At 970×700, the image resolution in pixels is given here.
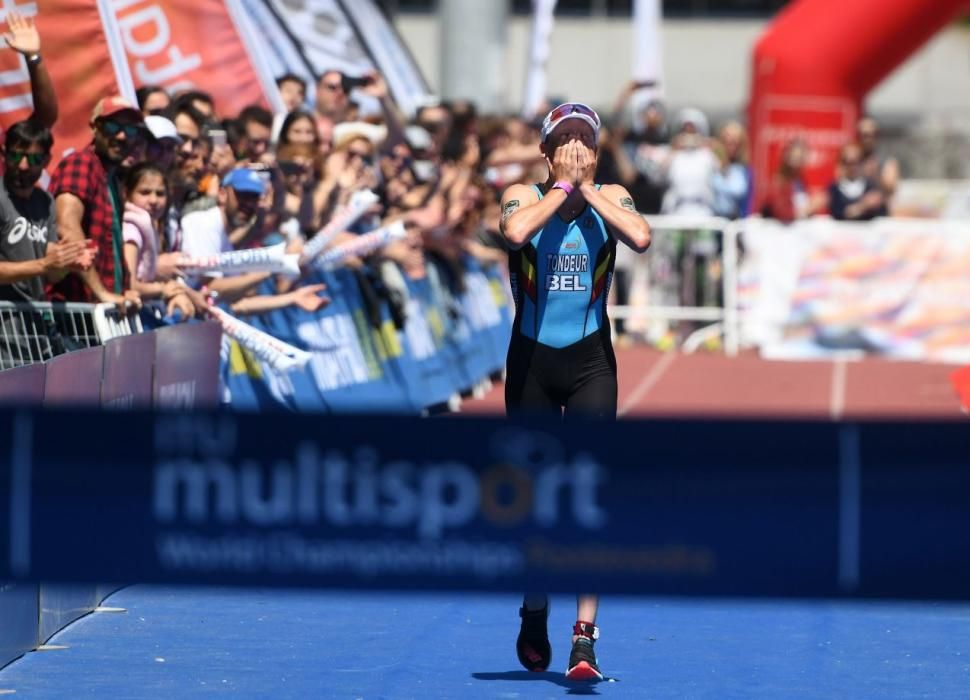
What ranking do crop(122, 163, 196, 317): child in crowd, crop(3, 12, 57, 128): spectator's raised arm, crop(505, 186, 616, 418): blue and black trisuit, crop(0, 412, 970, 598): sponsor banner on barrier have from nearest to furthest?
crop(0, 412, 970, 598): sponsor banner on barrier → crop(505, 186, 616, 418): blue and black trisuit → crop(3, 12, 57, 128): spectator's raised arm → crop(122, 163, 196, 317): child in crowd

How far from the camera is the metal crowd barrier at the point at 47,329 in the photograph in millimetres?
9422

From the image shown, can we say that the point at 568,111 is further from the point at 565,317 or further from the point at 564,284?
the point at 565,317

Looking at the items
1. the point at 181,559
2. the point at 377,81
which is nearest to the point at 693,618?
the point at 181,559

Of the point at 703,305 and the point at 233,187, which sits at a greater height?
the point at 233,187

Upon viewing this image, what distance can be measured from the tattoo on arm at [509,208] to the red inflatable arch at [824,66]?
1912 cm

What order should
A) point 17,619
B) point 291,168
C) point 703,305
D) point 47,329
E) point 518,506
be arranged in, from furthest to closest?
point 703,305
point 291,168
point 47,329
point 17,619
point 518,506

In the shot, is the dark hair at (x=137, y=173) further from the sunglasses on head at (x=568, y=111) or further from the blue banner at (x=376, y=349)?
the sunglasses on head at (x=568, y=111)

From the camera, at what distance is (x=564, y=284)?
801 centimetres

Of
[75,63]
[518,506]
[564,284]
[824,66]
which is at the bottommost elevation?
[518,506]

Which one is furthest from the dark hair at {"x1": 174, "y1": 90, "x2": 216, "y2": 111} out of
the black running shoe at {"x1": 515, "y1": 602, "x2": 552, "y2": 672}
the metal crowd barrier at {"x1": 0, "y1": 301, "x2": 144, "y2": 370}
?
the black running shoe at {"x1": 515, "y1": 602, "x2": 552, "y2": 672}

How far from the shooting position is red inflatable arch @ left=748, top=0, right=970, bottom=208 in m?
26.5

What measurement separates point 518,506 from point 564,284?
2616 mm

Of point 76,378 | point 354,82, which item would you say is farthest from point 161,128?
point 354,82

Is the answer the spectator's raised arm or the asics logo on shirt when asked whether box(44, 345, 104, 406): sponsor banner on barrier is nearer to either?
the asics logo on shirt
